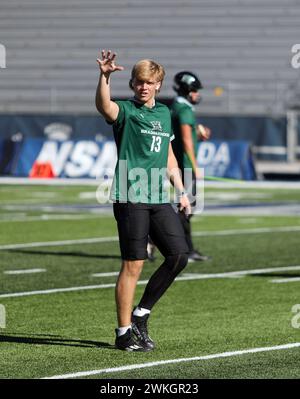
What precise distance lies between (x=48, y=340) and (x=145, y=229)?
109 cm

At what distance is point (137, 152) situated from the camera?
8227 millimetres

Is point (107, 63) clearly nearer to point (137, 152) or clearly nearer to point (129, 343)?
point (137, 152)

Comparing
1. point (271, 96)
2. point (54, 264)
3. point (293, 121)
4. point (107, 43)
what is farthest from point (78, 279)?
point (107, 43)

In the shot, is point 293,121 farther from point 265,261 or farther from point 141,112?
point 141,112

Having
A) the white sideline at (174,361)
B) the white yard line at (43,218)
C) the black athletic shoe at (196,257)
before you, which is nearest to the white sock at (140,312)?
the white sideline at (174,361)

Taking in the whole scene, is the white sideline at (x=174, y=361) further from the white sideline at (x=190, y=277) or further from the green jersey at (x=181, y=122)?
the green jersey at (x=181, y=122)

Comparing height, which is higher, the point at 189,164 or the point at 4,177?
the point at 189,164

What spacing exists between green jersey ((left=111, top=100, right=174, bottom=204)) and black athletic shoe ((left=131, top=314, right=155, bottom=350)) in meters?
0.81

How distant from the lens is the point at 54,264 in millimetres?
13602

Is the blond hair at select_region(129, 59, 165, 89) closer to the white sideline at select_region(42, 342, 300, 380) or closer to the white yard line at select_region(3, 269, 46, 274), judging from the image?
the white sideline at select_region(42, 342, 300, 380)

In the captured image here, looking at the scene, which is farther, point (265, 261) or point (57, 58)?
point (57, 58)

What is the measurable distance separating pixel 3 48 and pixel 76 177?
12.0m

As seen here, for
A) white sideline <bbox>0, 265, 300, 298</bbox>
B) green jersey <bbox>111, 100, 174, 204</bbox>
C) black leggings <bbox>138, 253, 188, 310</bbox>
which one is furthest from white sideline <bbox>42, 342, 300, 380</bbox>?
white sideline <bbox>0, 265, 300, 298</bbox>

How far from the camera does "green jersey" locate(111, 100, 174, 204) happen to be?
8.20 meters
